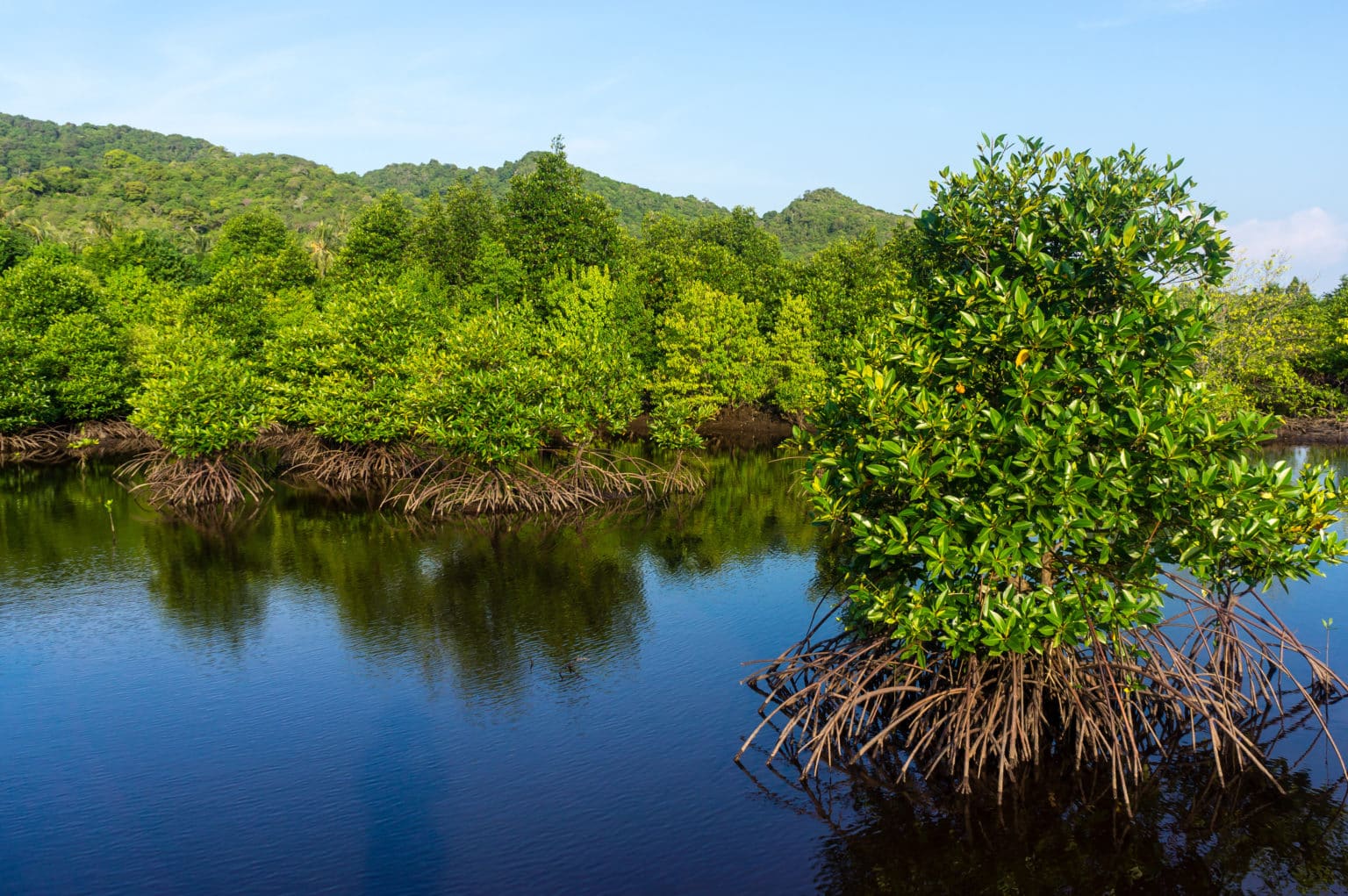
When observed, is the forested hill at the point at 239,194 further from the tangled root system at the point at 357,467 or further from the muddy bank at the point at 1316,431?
the muddy bank at the point at 1316,431

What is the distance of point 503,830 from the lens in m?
12.2

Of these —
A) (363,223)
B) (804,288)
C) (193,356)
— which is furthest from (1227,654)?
(363,223)

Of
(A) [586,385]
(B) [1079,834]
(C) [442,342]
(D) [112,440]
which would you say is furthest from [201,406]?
(B) [1079,834]

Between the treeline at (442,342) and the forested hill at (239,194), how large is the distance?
31086mm

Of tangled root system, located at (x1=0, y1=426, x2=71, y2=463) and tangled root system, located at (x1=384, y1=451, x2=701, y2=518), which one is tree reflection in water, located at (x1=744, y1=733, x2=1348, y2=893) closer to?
tangled root system, located at (x1=384, y1=451, x2=701, y2=518)

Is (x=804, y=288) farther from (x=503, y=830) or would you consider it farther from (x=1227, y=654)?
(x=503, y=830)

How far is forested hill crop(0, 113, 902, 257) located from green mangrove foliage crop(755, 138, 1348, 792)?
81490mm

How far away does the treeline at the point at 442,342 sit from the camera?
30.3 m

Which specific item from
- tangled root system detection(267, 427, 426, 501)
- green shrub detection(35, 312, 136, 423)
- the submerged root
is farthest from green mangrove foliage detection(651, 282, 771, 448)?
green shrub detection(35, 312, 136, 423)

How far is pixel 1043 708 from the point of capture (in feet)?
46.0

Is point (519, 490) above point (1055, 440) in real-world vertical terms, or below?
below

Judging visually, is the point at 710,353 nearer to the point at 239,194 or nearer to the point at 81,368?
the point at 81,368

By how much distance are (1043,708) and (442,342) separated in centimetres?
2725

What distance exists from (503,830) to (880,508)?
21.4ft
